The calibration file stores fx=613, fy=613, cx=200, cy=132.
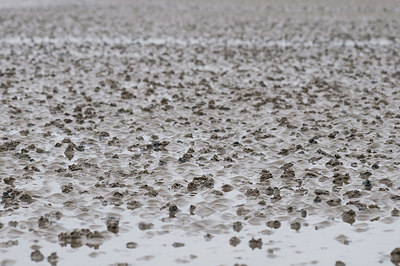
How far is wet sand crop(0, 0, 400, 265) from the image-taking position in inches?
356

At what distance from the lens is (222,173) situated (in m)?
12.0

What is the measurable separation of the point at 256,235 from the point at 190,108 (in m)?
8.38

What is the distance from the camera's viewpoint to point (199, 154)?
43.2 feet

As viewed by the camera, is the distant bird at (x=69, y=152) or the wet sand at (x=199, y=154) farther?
the distant bird at (x=69, y=152)

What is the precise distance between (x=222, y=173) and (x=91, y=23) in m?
29.3

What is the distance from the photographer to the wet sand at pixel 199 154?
9.05 m

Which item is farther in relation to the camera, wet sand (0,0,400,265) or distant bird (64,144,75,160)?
distant bird (64,144,75,160)

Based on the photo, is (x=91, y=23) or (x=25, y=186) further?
(x=91, y=23)

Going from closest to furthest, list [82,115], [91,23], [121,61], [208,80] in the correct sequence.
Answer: [82,115]
[208,80]
[121,61]
[91,23]

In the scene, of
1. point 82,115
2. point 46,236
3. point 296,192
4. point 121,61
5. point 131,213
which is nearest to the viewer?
point 46,236

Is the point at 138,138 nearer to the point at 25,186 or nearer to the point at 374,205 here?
the point at 25,186

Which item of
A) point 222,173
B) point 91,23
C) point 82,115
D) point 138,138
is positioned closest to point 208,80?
point 82,115

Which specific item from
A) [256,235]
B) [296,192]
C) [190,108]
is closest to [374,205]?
[296,192]

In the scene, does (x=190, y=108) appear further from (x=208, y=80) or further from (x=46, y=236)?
(x=46, y=236)
